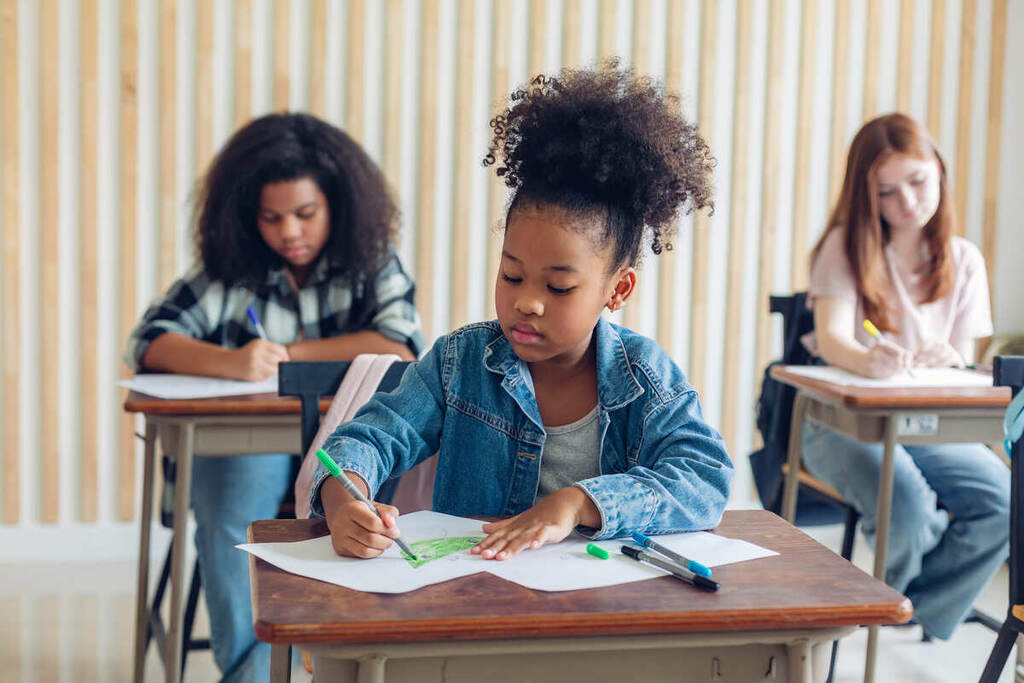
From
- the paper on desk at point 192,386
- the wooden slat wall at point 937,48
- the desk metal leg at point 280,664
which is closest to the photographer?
the desk metal leg at point 280,664

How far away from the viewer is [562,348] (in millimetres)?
1419

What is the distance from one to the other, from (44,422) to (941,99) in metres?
3.28

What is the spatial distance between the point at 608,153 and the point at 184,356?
4.62ft

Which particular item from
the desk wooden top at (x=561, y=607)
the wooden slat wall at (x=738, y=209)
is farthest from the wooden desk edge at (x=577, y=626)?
the wooden slat wall at (x=738, y=209)

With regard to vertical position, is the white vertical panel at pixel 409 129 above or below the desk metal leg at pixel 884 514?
above

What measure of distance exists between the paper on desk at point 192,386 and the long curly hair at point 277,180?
1.20 feet

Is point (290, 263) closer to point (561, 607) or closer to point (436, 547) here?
point (436, 547)

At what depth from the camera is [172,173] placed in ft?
11.6

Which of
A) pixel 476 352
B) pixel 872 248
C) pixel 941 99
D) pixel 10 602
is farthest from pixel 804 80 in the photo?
pixel 10 602

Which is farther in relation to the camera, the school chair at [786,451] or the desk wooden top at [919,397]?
the school chair at [786,451]

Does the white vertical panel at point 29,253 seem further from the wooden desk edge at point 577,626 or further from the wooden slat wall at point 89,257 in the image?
the wooden desk edge at point 577,626

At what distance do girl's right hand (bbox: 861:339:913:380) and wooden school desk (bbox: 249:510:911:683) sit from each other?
4.77ft

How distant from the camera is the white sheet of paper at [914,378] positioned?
242 centimetres

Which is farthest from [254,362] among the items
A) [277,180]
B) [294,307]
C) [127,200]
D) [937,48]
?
[937,48]
